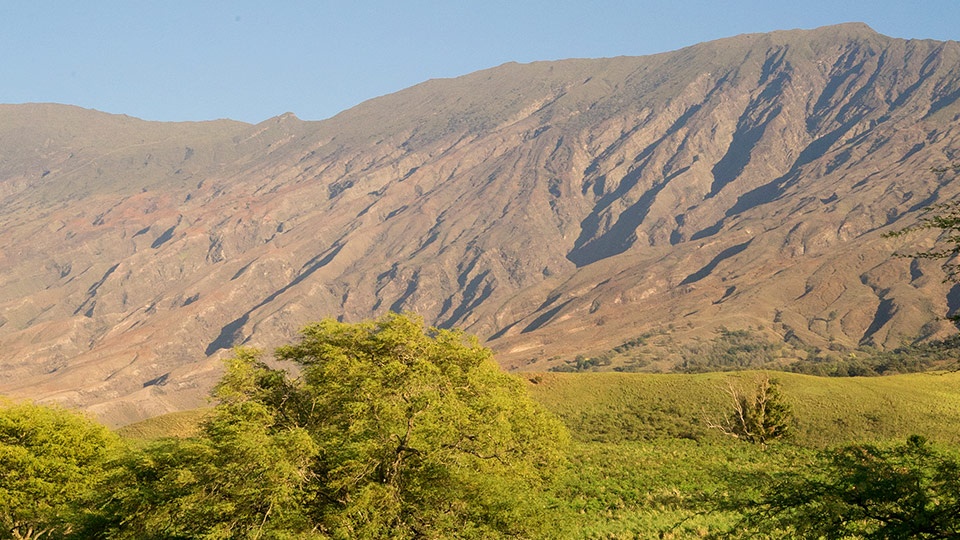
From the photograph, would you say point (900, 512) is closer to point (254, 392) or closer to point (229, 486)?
point (229, 486)

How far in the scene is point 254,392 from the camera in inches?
1168

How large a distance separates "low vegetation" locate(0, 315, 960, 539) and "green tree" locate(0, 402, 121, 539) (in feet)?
0.28

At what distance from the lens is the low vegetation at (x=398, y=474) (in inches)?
639

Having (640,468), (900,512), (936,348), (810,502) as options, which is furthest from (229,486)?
(640,468)

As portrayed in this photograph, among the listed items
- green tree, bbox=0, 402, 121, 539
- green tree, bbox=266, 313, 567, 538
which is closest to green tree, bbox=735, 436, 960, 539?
green tree, bbox=266, 313, 567, 538

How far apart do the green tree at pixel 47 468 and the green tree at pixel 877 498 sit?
2628 centimetres

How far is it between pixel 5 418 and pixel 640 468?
31.2 m

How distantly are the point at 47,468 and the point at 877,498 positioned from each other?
107ft

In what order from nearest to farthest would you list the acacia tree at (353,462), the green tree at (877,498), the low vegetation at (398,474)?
1. the green tree at (877,498)
2. the low vegetation at (398,474)
3. the acacia tree at (353,462)

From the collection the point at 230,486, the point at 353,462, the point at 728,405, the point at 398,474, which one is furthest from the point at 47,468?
the point at 728,405

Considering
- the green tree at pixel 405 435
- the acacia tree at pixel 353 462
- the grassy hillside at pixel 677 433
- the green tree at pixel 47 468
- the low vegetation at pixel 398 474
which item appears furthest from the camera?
the green tree at pixel 47 468

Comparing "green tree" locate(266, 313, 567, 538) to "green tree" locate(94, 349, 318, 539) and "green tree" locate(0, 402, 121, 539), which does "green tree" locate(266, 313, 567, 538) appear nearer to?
"green tree" locate(94, 349, 318, 539)

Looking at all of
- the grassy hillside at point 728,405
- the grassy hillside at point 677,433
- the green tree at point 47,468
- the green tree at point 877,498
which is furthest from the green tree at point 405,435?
the grassy hillside at point 728,405

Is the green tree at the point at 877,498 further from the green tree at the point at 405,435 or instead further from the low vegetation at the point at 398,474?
the green tree at the point at 405,435
